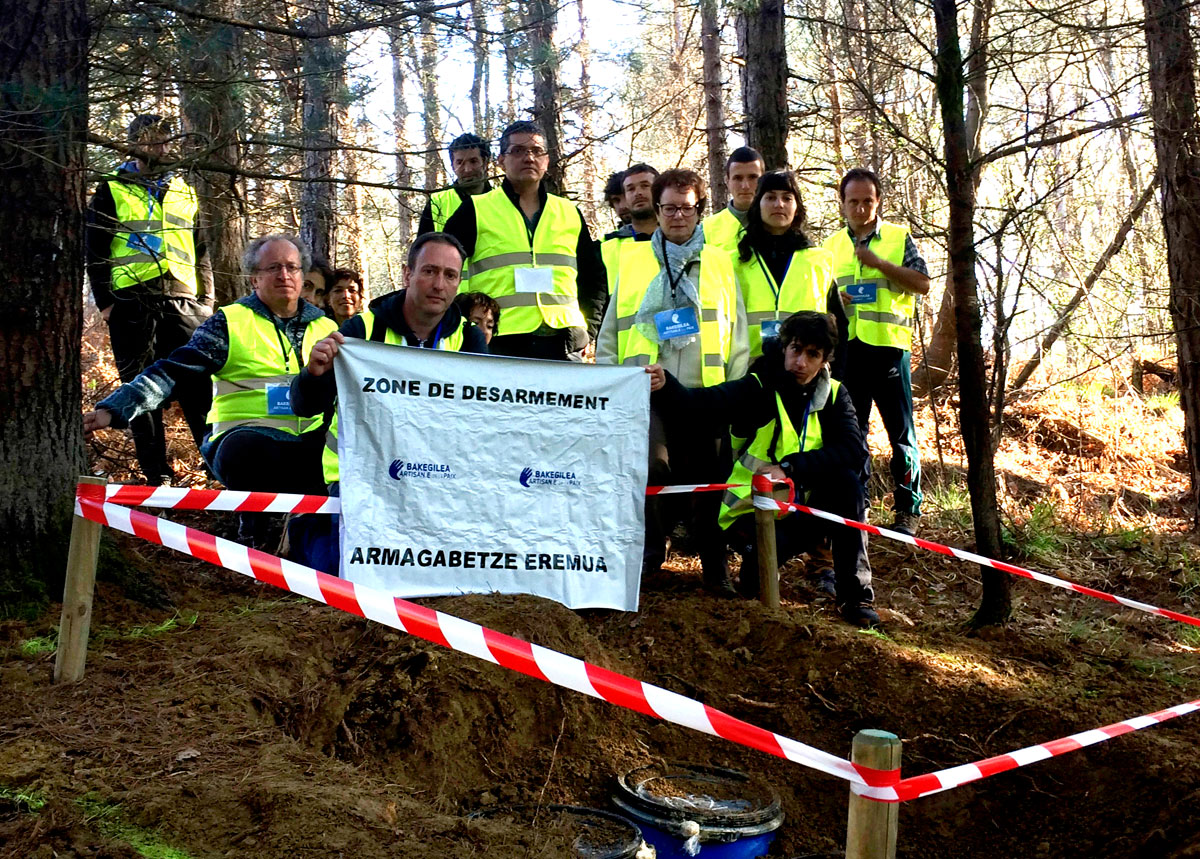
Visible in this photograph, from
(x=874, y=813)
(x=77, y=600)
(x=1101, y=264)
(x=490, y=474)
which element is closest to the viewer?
(x=874, y=813)

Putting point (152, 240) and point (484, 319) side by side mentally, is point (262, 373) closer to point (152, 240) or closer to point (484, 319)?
point (484, 319)

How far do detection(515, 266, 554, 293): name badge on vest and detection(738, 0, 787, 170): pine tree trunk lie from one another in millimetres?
3259

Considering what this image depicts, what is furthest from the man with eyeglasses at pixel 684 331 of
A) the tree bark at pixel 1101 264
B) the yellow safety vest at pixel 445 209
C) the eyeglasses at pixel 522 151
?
the tree bark at pixel 1101 264

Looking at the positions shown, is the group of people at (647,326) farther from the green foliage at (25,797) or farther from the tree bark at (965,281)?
the green foliage at (25,797)

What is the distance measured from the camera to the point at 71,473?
477 cm

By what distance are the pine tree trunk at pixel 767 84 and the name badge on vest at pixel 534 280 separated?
326cm

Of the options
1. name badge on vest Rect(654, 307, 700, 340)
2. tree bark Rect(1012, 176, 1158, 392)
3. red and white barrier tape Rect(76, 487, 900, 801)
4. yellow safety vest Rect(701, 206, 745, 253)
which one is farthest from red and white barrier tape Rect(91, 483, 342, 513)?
tree bark Rect(1012, 176, 1158, 392)

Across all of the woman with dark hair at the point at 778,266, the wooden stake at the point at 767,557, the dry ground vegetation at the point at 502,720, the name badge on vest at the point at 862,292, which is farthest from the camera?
the name badge on vest at the point at 862,292

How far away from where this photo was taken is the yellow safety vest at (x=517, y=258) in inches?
245

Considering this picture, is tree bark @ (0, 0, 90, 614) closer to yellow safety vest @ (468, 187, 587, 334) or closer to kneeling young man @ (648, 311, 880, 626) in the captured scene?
yellow safety vest @ (468, 187, 587, 334)

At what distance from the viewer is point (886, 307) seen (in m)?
6.70

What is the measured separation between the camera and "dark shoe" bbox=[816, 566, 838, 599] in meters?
6.23

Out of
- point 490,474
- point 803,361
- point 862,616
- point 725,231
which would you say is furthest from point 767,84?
point 490,474

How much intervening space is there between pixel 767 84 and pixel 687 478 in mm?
4311
